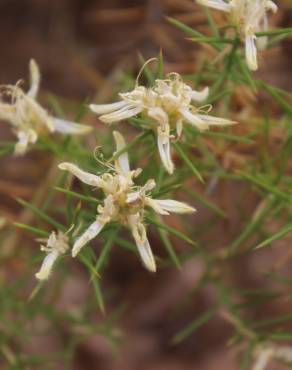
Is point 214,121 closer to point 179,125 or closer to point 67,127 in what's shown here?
point 179,125

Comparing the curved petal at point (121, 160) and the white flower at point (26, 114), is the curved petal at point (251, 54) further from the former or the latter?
the white flower at point (26, 114)

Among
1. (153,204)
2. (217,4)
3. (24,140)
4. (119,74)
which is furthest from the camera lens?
(119,74)

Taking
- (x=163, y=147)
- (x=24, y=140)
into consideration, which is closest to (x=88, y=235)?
(x=163, y=147)

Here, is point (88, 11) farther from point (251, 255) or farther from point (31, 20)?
point (251, 255)

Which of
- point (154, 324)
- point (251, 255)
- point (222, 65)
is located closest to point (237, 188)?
point (251, 255)

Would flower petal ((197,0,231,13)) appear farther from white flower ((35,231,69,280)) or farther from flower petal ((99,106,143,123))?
white flower ((35,231,69,280))
